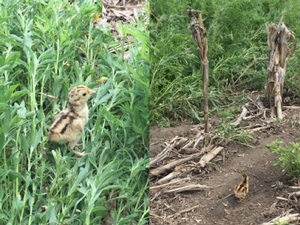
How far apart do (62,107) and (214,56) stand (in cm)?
33

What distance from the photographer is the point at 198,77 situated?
131 centimetres

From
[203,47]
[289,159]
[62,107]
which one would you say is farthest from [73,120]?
[289,159]

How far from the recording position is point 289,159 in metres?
1.19

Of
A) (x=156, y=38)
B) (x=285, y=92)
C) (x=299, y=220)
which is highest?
(x=156, y=38)

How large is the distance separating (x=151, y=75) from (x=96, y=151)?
187mm

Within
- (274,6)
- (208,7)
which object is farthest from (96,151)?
(274,6)

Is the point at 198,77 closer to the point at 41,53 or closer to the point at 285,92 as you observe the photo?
the point at 285,92

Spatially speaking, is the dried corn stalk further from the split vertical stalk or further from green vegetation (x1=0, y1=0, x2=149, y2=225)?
green vegetation (x1=0, y1=0, x2=149, y2=225)

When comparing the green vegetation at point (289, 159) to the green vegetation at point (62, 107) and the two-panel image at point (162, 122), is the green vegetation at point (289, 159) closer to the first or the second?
the two-panel image at point (162, 122)

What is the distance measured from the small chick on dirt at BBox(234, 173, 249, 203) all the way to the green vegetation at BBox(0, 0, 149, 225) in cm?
16

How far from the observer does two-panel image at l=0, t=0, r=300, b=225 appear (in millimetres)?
1124

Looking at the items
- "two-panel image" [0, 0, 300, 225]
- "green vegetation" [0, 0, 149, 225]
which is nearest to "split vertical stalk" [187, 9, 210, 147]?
"two-panel image" [0, 0, 300, 225]

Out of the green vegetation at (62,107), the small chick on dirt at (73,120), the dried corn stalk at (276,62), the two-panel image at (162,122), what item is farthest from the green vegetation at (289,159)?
the small chick on dirt at (73,120)

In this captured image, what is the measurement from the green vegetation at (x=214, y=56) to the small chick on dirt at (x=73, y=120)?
0.43ft
